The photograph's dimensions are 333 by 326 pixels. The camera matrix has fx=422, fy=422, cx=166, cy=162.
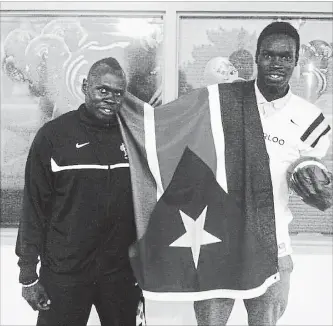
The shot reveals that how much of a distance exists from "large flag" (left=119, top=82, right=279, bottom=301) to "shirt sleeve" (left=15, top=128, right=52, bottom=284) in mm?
288

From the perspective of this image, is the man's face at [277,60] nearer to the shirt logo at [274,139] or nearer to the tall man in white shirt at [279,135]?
the tall man in white shirt at [279,135]

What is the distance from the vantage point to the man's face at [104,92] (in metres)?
1.37

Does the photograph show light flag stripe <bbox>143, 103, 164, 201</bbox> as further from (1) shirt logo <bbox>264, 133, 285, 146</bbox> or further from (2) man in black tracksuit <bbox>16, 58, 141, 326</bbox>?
(1) shirt logo <bbox>264, 133, 285, 146</bbox>

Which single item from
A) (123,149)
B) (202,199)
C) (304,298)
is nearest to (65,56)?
(123,149)

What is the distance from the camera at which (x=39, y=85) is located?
1.74 m

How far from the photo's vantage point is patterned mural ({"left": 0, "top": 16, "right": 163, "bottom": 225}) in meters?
1.72

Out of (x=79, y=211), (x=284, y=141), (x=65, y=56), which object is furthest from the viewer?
(x=65, y=56)

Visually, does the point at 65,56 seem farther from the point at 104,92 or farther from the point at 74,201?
the point at 74,201

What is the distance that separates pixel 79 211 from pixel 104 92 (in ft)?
1.30

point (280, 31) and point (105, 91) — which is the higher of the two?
point (280, 31)

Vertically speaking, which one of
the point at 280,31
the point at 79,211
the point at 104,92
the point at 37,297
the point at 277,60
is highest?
the point at 280,31

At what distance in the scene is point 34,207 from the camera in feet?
4.56

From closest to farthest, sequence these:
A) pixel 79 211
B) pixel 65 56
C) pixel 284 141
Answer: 1. pixel 79 211
2. pixel 284 141
3. pixel 65 56

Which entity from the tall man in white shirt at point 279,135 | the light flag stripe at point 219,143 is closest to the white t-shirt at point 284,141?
the tall man in white shirt at point 279,135
